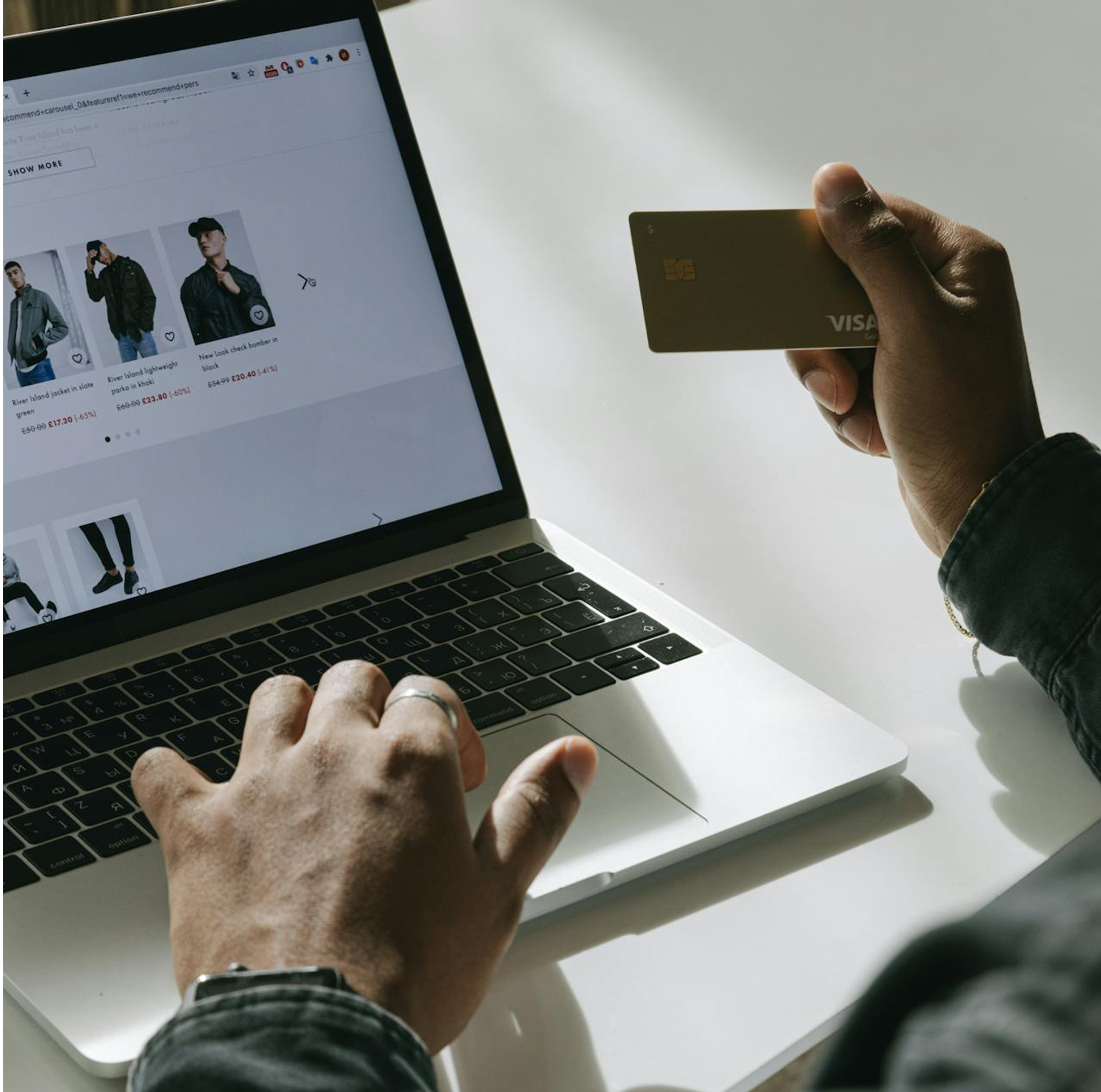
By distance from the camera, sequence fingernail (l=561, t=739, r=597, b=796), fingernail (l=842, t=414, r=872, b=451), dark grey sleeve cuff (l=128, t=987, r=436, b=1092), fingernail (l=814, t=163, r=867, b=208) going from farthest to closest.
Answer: fingernail (l=842, t=414, r=872, b=451), fingernail (l=814, t=163, r=867, b=208), fingernail (l=561, t=739, r=597, b=796), dark grey sleeve cuff (l=128, t=987, r=436, b=1092)

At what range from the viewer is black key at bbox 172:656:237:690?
2.17 ft

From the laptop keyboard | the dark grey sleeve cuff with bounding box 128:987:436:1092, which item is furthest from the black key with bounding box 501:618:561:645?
the dark grey sleeve cuff with bounding box 128:987:436:1092

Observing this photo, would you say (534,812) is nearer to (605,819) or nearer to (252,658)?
(605,819)

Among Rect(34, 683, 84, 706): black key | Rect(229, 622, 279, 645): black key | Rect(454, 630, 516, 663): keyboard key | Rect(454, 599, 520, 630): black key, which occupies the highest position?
Rect(34, 683, 84, 706): black key

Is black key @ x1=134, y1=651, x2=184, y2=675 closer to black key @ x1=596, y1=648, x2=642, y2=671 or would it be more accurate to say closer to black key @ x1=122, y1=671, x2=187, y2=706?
black key @ x1=122, y1=671, x2=187, y2=706

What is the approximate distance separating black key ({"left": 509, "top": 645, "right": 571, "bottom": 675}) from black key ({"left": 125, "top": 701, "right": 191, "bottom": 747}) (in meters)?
0.16

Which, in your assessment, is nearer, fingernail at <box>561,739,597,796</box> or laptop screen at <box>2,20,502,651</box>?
fingernail at <box>561,739,597,796</box>

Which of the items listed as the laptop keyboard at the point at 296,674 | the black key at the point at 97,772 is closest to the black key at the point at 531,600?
the laptop keyboard at the point at 296,674

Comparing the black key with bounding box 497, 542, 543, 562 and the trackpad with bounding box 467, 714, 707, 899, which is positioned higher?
the black key with bounding box 497, 542, 543, 562

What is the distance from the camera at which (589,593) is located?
2.39 ft

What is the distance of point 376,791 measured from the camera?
467mm

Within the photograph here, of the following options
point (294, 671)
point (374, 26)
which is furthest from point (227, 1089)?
point (374, 26)

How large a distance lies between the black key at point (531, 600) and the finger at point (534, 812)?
230 mm

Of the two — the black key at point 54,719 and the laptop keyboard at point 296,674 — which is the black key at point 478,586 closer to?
the laptop keyboard at point 296,674
